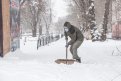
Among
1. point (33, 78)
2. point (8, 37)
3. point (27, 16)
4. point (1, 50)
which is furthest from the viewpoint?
point (27, 16)

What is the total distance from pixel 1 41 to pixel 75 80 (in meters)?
7.28

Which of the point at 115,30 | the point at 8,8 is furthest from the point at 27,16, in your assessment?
the point at 8,8

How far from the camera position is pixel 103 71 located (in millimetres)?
12961

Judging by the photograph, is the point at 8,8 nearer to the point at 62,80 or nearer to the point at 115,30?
the point at 62,80

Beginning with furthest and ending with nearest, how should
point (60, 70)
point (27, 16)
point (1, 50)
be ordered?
point (27, 16) < point (1, 50) < point (60, 70)

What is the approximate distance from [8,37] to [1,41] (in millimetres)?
1932

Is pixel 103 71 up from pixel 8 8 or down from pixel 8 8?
down

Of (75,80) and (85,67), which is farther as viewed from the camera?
(85,67)

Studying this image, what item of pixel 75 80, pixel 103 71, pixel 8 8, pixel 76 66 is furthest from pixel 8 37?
pixel 75 80

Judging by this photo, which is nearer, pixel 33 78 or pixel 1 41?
pixel 33 78

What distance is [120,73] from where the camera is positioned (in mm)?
12734

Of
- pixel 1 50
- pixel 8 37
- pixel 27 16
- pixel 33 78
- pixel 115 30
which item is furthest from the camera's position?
pixel 27 16

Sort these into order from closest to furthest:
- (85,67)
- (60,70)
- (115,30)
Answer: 1. (60,70)
2. (85,67)
3. (115,30)

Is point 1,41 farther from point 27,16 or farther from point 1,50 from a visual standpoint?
point 27,16
